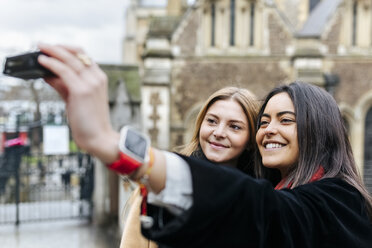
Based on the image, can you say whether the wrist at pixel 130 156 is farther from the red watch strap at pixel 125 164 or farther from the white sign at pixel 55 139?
the white sign at pixel 55 139

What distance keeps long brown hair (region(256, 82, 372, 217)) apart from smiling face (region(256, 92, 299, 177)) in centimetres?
3

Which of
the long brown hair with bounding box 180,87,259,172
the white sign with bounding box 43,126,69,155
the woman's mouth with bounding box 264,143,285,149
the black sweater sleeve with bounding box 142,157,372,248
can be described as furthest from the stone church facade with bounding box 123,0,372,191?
the black sweater sleeve with bounding box 142,157,372,248

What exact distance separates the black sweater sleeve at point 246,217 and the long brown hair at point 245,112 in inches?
26.9

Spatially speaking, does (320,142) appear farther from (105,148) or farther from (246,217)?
(105,148)

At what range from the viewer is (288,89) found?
1.48m

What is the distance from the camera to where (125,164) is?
0.88 metres

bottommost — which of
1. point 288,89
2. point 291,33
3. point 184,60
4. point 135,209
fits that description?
point 135,209

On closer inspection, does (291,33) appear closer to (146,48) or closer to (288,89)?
(146,48)

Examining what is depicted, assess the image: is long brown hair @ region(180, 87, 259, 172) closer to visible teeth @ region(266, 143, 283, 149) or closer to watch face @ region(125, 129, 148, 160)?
visible teeth @ region(266, 143, 283, 149)

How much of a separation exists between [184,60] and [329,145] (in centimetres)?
1031

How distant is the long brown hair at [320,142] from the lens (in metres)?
1.35

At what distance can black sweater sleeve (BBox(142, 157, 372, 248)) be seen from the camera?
3.01 ft

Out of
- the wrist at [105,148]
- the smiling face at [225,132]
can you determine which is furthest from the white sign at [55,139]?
the wrist at [105,148]

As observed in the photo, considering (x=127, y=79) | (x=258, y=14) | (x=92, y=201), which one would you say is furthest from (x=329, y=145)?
(x=258, y=14)
